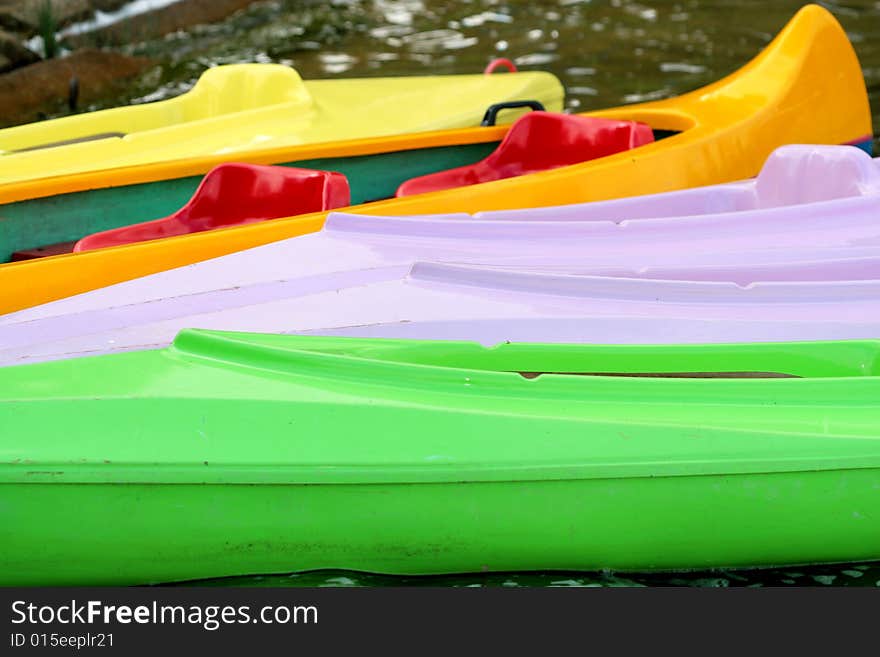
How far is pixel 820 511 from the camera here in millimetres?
2096

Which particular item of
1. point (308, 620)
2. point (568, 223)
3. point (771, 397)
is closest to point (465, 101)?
point (568, 223)

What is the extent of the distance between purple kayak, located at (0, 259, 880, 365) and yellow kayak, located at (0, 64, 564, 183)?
1.17m

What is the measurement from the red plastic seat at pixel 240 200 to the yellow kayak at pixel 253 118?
271 millimetres

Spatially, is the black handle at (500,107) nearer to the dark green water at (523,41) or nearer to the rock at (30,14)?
the dark green water at (523,41)

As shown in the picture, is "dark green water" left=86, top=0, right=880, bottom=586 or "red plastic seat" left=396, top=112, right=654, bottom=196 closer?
"red plastic seat" left=396, top=112, right=654, bottom=196

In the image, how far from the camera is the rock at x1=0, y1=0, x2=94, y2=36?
714 centimetres

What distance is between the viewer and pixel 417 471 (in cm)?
202

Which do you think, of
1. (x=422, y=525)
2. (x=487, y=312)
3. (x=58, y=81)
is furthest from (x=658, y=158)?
(x=58, y=81)

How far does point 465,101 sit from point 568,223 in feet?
5.56

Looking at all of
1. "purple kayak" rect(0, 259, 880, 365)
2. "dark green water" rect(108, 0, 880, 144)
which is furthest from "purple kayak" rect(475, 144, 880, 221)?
"dark green water" rect(108, 0, 880, 144)

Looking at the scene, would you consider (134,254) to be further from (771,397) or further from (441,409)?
(771,397)

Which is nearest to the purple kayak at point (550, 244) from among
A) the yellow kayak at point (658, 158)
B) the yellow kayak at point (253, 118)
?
the yellow kayak at point (658, 158)

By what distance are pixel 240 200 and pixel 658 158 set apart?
45.7 inches

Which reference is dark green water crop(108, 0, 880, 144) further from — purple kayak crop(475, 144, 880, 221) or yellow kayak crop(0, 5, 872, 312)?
purple kayak crop(475, 144, 880, 221)
